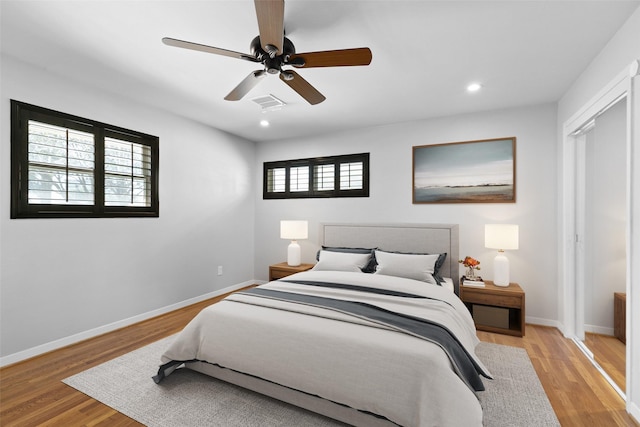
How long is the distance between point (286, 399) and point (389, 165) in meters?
Answer: 3.17

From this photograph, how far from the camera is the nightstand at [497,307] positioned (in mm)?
3125

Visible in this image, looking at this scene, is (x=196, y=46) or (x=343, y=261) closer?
(x=196, y=46)

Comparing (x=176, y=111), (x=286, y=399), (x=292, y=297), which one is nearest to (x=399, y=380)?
(x=286, y=399)

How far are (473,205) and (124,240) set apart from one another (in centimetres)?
414

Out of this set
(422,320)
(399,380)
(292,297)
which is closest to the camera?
(399,380)

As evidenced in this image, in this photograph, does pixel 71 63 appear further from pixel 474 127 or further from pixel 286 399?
pixel 474 127

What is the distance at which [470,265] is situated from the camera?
3.44 m

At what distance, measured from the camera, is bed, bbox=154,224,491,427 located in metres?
1.57

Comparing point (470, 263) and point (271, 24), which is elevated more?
point (271, 24)

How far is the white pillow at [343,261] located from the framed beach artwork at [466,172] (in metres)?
1.14

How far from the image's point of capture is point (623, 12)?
1886mm

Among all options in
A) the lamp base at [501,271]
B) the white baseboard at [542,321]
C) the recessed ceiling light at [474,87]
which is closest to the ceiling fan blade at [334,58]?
the recessed ceiling light at [474,87]

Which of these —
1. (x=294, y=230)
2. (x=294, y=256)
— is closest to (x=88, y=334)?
(x=294, y=256)

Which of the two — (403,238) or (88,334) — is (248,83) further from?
(88,334)
